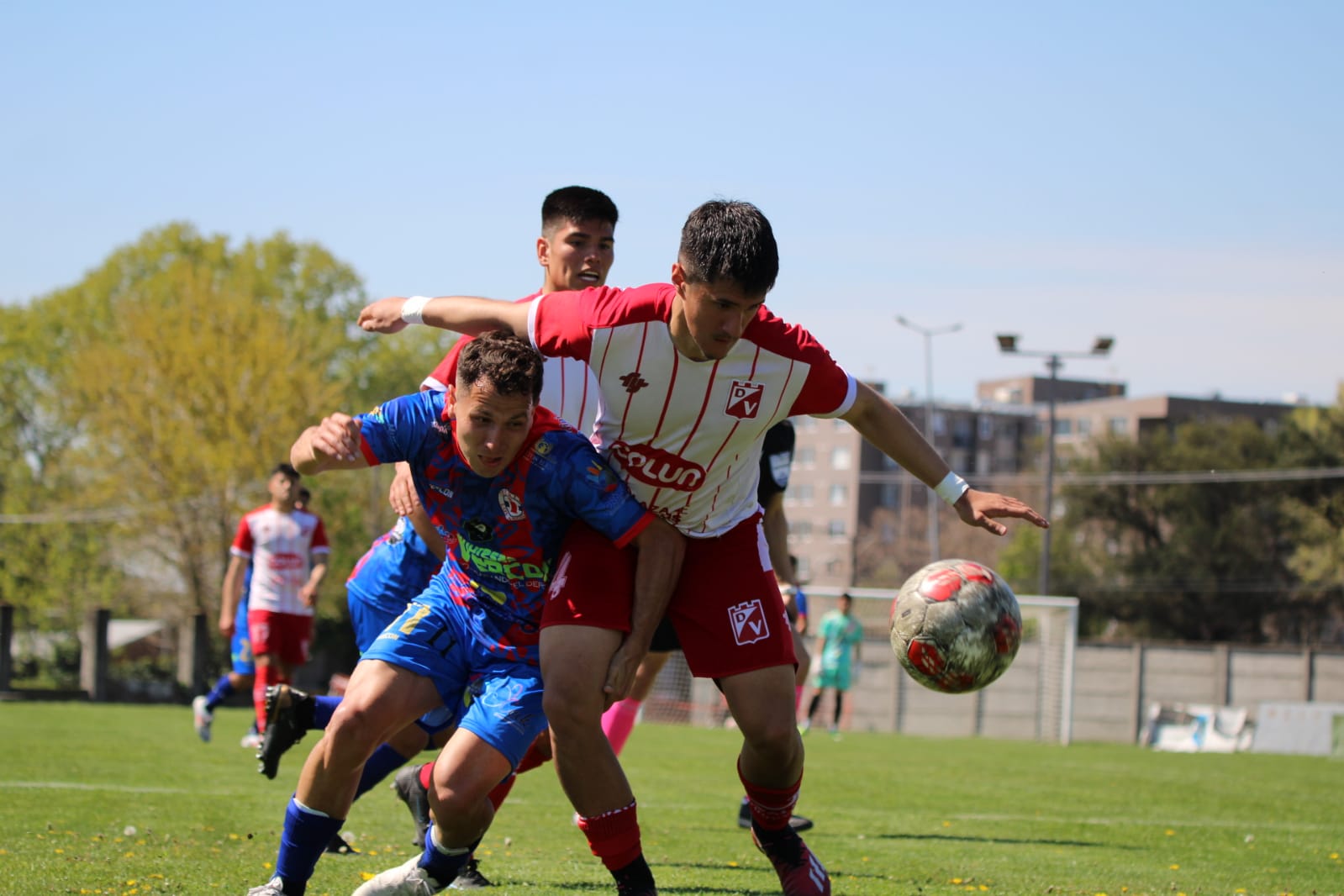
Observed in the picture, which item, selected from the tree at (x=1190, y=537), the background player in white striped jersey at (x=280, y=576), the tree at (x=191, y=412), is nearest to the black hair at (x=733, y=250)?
the background player in white striped jersey at (x=280, y=576)

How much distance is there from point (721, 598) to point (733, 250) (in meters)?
1.24

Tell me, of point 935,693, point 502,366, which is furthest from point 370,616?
point 935,693

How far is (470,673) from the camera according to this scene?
4.67 meters

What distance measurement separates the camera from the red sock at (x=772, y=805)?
498 centimetres

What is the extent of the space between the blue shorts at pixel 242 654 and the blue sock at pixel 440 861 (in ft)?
29.4

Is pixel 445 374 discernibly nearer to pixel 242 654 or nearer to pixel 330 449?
pixel 330 449

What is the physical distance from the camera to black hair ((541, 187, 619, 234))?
6234 mm

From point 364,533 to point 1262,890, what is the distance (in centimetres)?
4069

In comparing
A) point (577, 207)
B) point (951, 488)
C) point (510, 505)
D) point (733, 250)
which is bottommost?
point (510, 505)

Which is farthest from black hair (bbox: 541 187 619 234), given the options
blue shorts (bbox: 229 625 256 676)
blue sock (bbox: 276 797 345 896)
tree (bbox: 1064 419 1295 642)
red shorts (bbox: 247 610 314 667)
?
tree (bbox: 1064 419 1295 642)

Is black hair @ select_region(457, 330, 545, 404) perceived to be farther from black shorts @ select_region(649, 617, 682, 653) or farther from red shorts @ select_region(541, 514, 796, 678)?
black shorts @ select_region(649, 617, 682, 653)

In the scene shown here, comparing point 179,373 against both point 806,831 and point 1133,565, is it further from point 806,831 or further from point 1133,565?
point 1133,565

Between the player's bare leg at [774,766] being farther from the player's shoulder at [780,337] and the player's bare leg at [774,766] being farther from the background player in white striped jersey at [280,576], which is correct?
the background player in white striped jersey at [280,576]

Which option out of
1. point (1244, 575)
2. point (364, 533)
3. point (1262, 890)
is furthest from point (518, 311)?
point (1244, 575)
